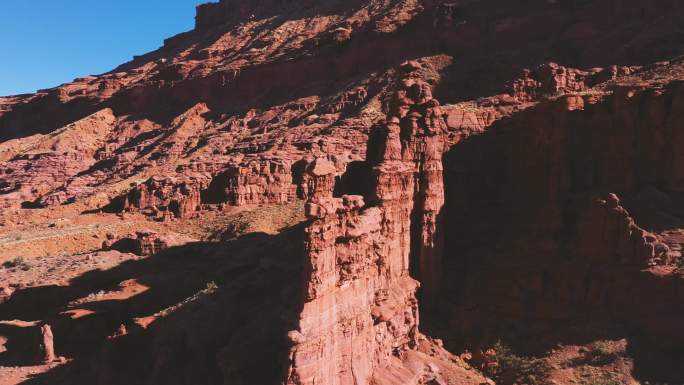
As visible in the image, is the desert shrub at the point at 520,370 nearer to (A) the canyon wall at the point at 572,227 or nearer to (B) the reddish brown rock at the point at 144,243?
(A) the canyon wall at the point at 572,227

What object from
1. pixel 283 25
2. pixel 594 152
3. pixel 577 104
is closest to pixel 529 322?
pixel 594 152

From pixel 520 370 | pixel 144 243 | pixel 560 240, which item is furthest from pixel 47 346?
pixel 560 240

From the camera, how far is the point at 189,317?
19.9 m

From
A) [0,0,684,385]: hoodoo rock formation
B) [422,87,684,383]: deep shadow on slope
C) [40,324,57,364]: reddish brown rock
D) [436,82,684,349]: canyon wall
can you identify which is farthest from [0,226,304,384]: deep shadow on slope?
[436,82,684,349]: canyon wall

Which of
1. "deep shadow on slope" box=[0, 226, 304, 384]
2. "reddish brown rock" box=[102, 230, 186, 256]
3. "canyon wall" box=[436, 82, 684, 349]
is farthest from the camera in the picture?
"reddish brown rock" box=[102, 230, 186, 256]

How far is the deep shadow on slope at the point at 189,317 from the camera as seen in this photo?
16656mm

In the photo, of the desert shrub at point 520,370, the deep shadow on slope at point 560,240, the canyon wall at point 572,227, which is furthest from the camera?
the canyon wall at point 572,227

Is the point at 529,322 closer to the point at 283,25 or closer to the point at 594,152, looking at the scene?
the point at 594,152

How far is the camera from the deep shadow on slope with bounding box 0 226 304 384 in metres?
16.7

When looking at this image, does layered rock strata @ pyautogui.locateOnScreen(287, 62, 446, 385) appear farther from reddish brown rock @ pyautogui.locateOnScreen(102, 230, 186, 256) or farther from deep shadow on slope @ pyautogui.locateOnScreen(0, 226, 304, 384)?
reddish brown rock @ pyautogui.locateOnScreen(102, 230, 186, 256)

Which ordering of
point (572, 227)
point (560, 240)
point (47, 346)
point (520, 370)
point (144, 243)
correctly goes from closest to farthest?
point (520, 370) < point (560, 240) < point (572, 227) < point (47, 346) < point (144, 243)

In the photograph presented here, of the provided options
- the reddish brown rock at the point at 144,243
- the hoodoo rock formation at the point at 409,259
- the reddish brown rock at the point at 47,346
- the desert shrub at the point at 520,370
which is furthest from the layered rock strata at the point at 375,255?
the reddish brown rock at the point at 144,243

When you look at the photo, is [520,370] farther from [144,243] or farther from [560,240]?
[144,243]

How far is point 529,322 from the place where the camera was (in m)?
20.7
